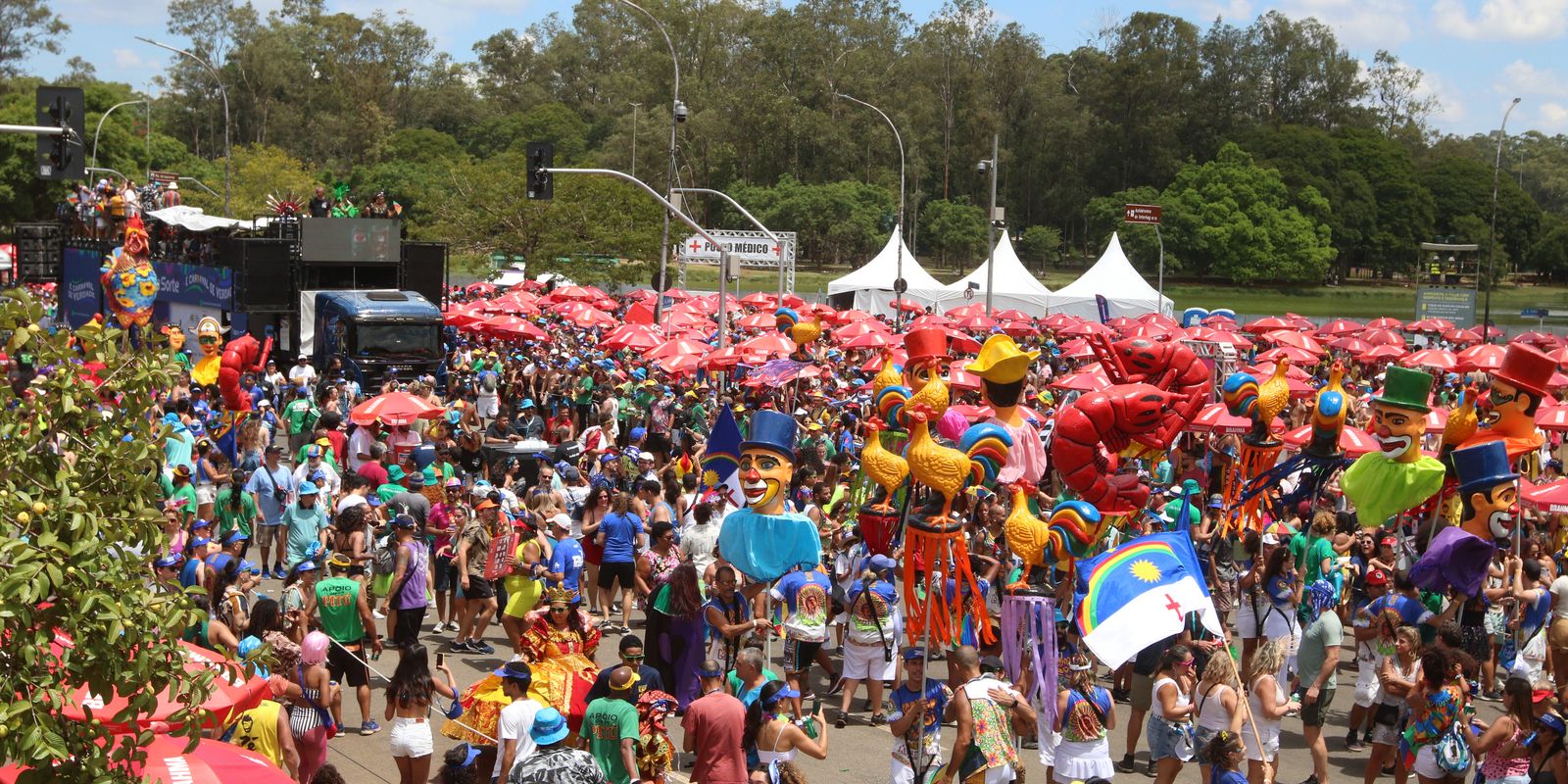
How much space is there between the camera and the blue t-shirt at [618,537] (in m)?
12.5

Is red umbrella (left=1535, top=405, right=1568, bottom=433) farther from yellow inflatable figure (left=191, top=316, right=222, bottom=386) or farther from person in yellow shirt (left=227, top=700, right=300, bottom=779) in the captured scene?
yellow inflatable figure (left=191, top=316, right=222, bottom=386)

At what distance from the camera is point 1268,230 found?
7094 cm

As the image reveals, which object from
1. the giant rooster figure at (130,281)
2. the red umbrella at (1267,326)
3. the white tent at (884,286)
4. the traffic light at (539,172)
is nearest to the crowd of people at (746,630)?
the traffic light at (539,172)

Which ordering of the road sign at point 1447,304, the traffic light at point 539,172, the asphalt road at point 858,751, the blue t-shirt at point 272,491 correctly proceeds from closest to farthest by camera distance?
the asphalt road at point 858,751
the blue t-shirt at point 272,491
the traffic light at point 539,172
the road sign at point 1447,304

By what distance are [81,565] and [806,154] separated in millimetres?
76609

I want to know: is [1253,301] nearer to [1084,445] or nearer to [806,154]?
[806,154]

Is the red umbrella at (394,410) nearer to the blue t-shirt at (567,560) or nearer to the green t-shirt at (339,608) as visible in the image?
the blue t-shirt at (567,560)

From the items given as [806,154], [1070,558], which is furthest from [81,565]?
[806,154]

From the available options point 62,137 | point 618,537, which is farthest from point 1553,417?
point 62,137

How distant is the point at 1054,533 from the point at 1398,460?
11.7ft

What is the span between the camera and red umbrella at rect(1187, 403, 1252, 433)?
47.8 ft

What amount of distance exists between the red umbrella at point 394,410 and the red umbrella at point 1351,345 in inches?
827

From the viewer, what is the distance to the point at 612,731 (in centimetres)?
788

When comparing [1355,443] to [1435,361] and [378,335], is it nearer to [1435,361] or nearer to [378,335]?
[1435,361]
